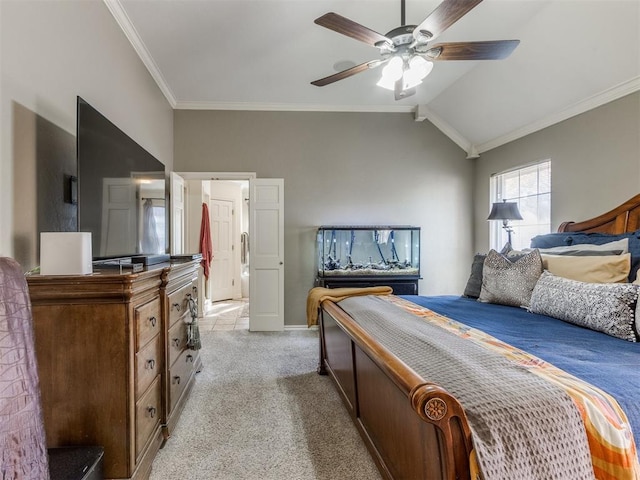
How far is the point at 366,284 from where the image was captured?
13.0ft

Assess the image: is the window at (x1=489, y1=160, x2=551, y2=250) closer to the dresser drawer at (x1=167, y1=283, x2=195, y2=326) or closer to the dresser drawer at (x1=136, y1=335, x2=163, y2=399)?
the dresser drawer at (x1=167, y1=283, x2=195, y2=326)

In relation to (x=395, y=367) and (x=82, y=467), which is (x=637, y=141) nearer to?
(x=395, y=367)

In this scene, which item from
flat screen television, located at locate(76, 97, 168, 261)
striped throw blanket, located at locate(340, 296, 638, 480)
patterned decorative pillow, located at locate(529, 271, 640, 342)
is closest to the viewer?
striped throw blanket, located at locate(340, 296, 638, 480)

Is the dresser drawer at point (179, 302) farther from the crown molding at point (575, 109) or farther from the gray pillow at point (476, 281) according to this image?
the crown molding at point (575, 109)

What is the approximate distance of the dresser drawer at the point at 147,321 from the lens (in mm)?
1394

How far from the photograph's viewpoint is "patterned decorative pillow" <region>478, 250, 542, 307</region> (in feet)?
7.06

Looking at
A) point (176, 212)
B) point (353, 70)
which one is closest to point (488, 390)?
point (353, 70)

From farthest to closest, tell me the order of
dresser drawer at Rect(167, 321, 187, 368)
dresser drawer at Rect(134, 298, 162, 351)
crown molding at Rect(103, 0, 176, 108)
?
crown molding at Rect(103, 0, 176, 108) < dresser drawer at Rect(167, 321, 187, 368) < dresser drawer at Rect(134, 298, 162, 351)

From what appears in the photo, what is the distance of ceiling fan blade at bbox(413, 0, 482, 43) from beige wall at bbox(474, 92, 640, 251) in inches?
76.0


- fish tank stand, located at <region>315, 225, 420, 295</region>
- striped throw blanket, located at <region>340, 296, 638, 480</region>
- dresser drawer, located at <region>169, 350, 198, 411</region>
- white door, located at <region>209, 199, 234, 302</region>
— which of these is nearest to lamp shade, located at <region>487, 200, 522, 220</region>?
fish tank stand, located at <region>315, 225, 420, 295</region>

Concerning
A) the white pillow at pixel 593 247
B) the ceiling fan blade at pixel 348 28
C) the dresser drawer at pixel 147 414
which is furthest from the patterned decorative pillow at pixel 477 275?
the dresser drawer at pixel 147 414

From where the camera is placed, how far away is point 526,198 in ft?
12.3

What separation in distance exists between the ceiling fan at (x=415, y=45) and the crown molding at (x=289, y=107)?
81.8 inches

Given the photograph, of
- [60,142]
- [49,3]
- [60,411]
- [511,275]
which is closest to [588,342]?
[511,275]
